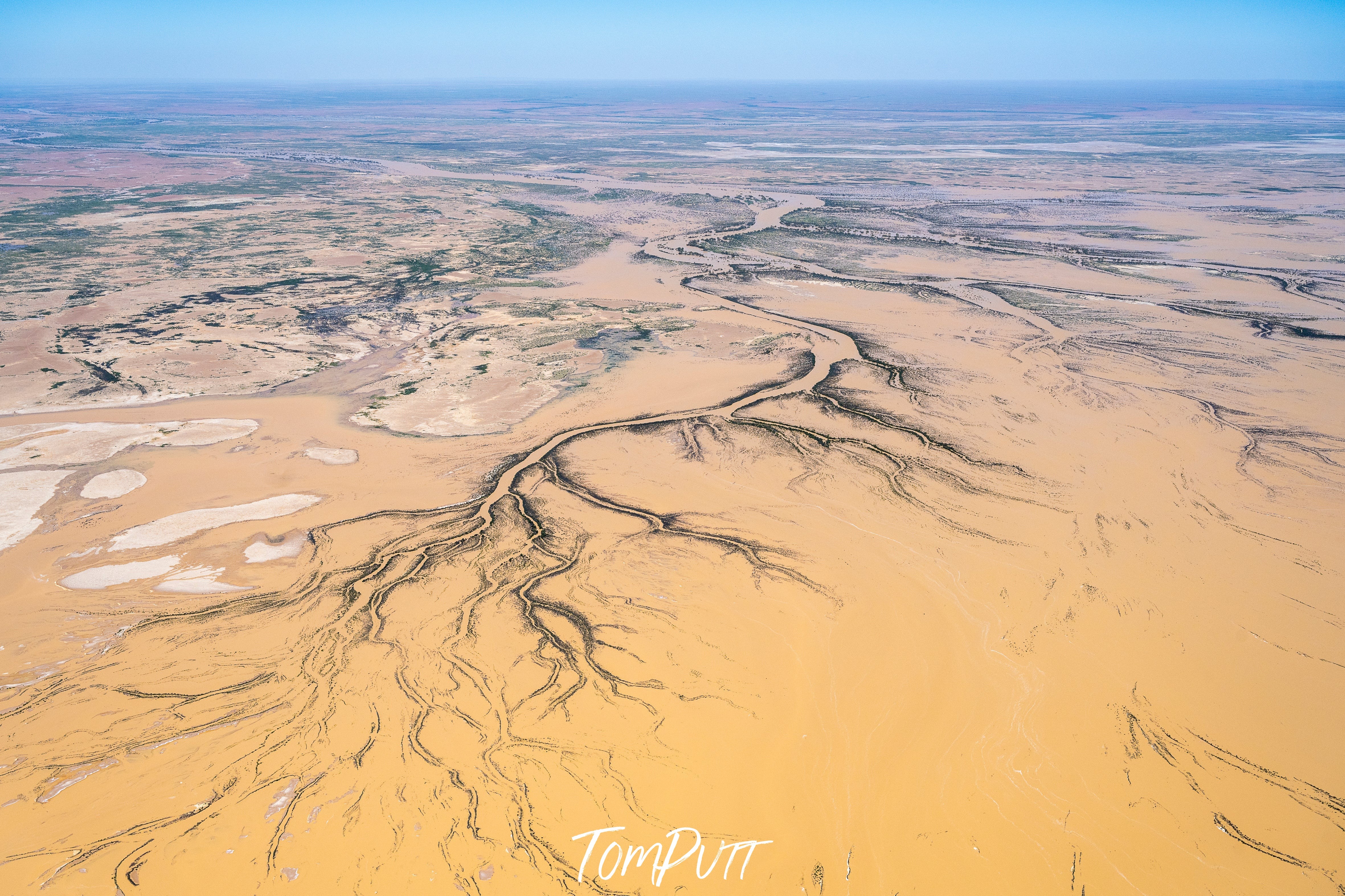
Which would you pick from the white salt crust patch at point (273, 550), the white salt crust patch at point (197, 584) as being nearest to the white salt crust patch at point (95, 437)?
the white salt crust patch at point (273, 550)

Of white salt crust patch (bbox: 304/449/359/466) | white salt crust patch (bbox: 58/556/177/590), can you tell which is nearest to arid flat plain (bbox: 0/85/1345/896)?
white salt crust patch (bbox: 58/556/177/590)

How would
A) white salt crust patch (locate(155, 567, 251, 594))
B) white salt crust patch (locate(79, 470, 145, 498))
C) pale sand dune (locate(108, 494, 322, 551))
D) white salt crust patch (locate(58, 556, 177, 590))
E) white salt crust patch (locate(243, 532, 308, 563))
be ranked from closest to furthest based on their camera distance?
1. white salt crust patch (locate(155, 567, 251, 594))
2. white salt crust patch (locate(58, 556, 177, 590))
3. white salt crust patch (locate(243, 532, 308, 563))
4. pale sand dune (locate(108, 494, 322, 551))
5. white salt crust patch (locate(79, 470, 145, 498))

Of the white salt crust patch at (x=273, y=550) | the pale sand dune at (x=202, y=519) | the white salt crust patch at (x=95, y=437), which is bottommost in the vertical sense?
the white salt crust patch at (x=273, y=550)

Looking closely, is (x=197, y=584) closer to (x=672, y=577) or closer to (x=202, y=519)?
(x=202, y=519)

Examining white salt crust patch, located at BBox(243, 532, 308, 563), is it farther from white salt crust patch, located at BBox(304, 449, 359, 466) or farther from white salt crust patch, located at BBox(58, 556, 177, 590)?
white salt crust patch, located at BBox(304, 449, 359, 466)

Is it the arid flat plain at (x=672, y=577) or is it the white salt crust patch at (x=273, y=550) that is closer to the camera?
the arid flat plain at (x=672, y=577)

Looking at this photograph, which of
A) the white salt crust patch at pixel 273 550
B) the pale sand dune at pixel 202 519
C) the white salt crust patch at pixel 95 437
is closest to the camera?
the white salt crust patch at pixel 273 550

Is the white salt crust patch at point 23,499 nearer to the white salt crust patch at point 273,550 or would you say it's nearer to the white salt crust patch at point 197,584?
the white salt crust patch at point 197,584

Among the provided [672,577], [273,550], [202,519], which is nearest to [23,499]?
[202,519]
